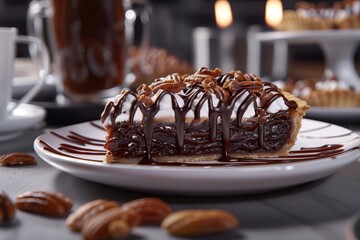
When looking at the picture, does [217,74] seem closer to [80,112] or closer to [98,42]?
[80,112]

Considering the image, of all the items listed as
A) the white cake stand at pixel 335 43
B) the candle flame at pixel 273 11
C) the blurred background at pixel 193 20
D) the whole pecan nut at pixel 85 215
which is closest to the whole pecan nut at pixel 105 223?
the whole pecan nut at pixel 85 215

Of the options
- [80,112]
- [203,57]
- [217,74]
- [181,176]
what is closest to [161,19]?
[203,57]

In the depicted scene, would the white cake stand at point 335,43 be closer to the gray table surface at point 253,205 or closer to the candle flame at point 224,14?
the candle flame at point 224,14

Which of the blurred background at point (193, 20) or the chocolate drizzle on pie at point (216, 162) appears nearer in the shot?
the chocolate drizzle on pie at point (216, 162)

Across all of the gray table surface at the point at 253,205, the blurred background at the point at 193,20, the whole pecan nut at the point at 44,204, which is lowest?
the blurred background at the point at 193,20

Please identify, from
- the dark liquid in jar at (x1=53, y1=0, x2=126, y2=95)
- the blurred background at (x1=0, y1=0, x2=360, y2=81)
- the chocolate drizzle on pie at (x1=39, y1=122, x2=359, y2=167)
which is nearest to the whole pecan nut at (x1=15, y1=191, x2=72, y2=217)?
the chocolate drizzle on pie at (x1=39, y1=122, x2=359, y2=167)
